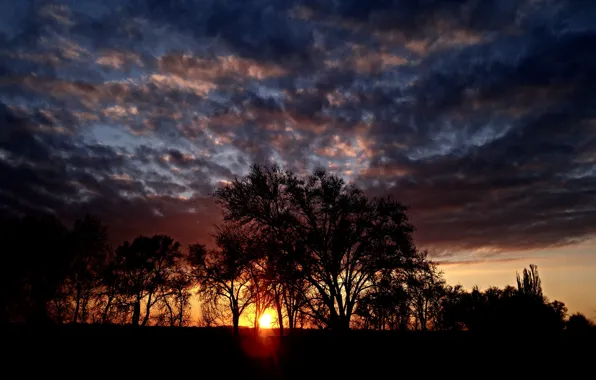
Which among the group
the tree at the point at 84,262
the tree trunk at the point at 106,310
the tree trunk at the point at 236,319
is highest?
the tree at the point at 84,262

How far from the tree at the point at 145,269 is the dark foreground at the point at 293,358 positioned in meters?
27.1

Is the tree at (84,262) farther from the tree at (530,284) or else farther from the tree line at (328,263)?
the tree at (530,284)

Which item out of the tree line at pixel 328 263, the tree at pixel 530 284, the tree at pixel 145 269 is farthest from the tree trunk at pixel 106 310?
the tree at pixel 530 284

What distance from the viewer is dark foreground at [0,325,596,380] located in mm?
12062

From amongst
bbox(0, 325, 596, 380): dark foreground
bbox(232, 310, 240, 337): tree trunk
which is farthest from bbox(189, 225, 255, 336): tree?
bbox(0, 325, 596, 380): dark foreground

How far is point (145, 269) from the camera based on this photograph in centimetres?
4403

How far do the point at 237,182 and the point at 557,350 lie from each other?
19.3m

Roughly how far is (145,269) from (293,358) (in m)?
33.6

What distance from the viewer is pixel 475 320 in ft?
73.9

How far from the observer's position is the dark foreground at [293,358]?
12062 millimetres

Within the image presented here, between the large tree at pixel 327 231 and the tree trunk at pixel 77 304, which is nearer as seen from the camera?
the large tree at pixel 327 231

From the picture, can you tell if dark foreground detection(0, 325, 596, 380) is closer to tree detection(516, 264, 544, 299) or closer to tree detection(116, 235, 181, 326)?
tree detection(516, 264, 544, 299)

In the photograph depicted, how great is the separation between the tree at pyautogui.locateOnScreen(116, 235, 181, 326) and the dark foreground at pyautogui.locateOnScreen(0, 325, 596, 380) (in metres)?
27.1

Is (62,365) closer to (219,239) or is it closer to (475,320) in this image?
(219,239)
